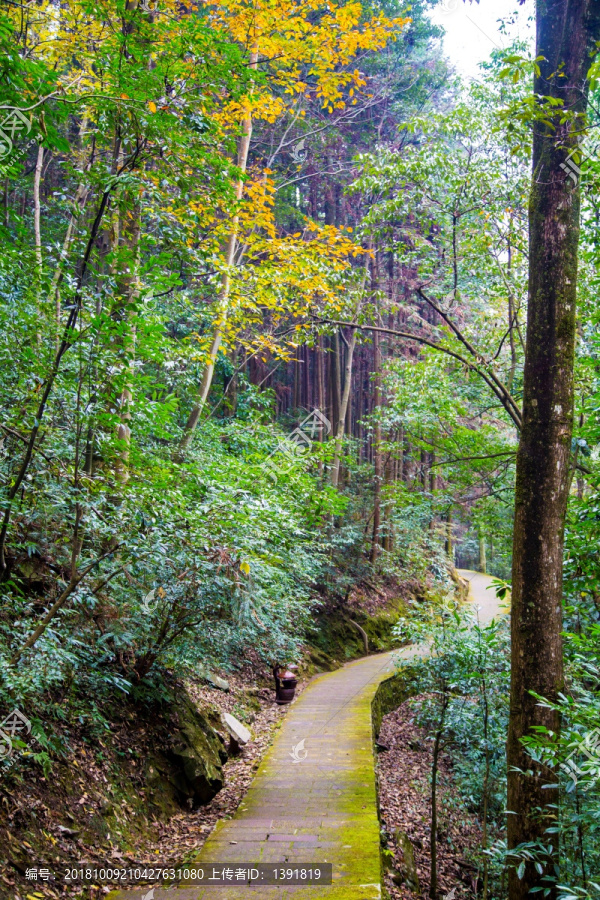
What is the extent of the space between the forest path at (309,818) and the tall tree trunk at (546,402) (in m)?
1.03

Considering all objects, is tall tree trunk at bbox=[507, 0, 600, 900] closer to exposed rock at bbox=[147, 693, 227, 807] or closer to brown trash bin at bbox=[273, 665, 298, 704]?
exposed rock at bbox=[147, 693, 227, 807]

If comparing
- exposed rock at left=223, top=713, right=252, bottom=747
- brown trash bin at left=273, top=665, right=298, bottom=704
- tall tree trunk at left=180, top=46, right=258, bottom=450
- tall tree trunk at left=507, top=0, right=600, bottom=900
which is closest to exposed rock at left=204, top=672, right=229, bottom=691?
exposed rock at left=223, top=713, right=252, bottom=747

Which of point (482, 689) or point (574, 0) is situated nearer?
point (574, 0)

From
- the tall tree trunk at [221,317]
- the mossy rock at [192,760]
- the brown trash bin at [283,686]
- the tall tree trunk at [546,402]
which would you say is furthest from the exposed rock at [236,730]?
the tall tree trunk at [546,402]

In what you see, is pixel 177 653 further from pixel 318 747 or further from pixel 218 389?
pixel 218 389

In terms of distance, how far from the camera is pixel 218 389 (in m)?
13.6

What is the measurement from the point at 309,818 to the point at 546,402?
11.5 feet

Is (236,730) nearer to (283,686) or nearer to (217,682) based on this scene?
(217,682)

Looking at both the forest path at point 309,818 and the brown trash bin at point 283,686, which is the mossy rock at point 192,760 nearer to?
the forest path at point 309,818

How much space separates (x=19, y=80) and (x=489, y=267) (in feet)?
15.0

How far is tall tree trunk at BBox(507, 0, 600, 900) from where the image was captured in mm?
3328

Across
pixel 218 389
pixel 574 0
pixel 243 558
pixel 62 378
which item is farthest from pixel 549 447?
pixel 218 389

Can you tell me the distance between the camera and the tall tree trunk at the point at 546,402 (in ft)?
10.9

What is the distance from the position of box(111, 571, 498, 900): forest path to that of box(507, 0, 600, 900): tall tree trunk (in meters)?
1.03
